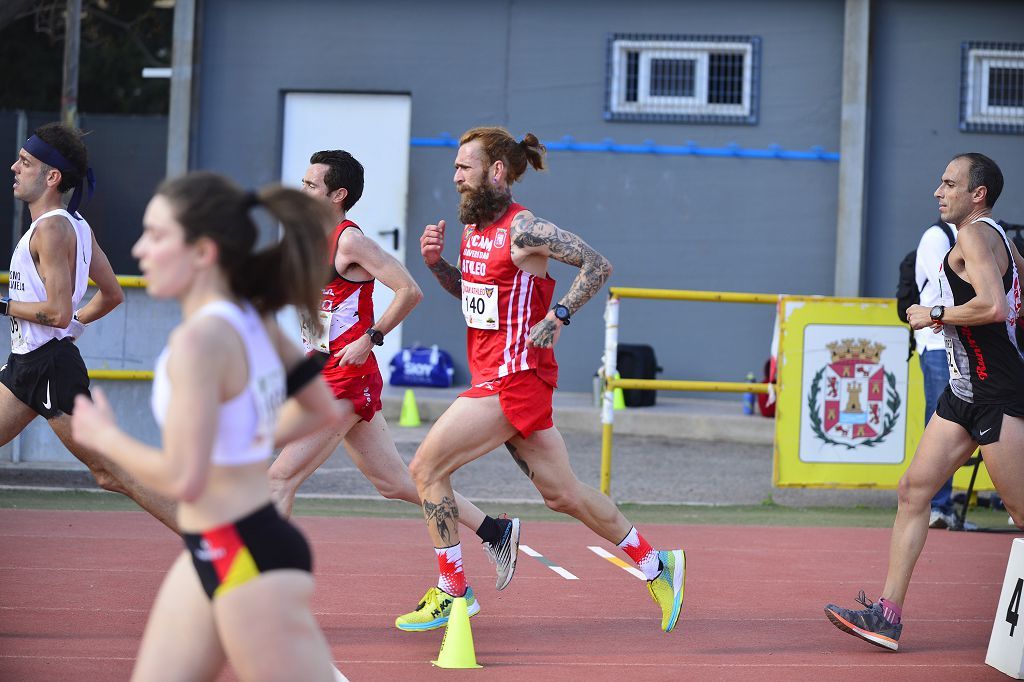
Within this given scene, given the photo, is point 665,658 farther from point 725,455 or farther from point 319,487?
point 725,455

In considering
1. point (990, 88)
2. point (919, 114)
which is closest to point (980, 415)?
point (919, 114)

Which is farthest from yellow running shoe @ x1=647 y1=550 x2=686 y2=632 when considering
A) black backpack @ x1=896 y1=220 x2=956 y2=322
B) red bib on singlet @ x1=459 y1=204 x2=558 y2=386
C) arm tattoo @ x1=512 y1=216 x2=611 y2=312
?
black backpack @ x1=896 y1=220 x2=956 y2=322

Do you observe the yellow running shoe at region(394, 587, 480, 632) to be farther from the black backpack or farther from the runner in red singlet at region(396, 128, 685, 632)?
the black backpack

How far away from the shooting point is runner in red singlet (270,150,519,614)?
6117mm

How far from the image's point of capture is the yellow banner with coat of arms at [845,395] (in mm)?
10242

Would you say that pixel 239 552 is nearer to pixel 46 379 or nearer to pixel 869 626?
pixel 46 379

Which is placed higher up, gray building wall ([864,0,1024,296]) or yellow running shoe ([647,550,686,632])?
gray building wall ([864,0,1024,296])

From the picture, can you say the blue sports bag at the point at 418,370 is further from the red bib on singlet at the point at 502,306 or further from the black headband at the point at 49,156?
the black headband at the point at 49,156

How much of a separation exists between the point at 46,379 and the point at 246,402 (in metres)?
3.08

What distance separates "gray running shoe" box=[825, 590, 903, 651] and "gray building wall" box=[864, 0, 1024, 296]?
433 inches

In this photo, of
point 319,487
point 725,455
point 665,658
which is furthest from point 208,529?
point 725,455

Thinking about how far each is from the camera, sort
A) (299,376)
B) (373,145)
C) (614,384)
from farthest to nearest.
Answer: (373,145), (614,384), (299,376)

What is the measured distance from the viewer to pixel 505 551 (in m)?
6.18

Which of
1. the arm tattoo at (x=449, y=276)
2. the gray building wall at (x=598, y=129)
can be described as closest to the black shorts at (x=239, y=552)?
the arm tattoo at (x=449, y=276)
